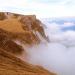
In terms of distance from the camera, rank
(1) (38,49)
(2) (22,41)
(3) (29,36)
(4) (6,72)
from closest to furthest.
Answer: (4) (6,72) → (2) (22,41) → (3) (29,36) → (1) (38,49)

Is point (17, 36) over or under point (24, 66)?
over

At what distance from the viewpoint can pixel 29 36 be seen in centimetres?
17725

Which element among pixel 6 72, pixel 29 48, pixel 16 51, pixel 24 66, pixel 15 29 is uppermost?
pixel 15 29

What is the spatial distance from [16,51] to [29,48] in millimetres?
37630

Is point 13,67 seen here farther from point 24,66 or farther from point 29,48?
point 29,48

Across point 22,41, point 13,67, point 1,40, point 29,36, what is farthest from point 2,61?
point 29,36

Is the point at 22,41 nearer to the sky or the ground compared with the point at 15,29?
nearer to the ground

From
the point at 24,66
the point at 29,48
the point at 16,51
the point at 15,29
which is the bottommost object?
the point at 24,66

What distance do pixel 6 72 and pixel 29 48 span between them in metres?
96.2

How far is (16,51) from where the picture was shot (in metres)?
128

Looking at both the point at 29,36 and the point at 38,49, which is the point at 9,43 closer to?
the point at 29,36

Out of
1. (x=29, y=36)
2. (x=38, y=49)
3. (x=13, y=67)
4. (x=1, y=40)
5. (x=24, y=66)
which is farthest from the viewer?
(x=38, y=49)

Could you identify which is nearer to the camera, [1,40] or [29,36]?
Result: [1,40]

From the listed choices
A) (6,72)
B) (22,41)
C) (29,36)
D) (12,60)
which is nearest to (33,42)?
(29,36)
